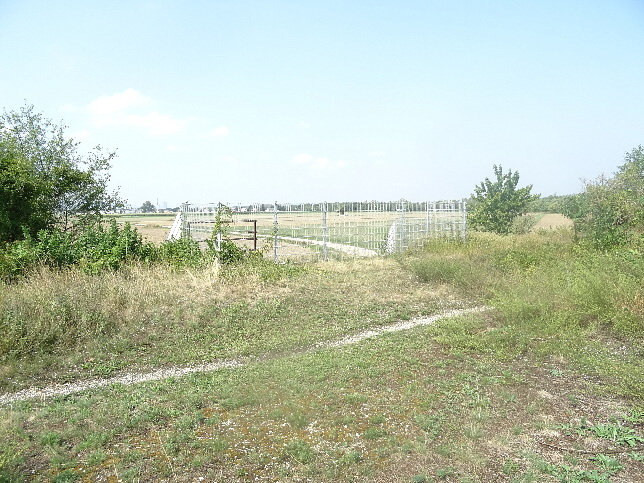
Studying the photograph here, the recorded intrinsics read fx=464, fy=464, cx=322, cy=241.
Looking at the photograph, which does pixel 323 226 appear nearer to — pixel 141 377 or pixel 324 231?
pixel 324 231

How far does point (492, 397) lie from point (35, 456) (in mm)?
3993

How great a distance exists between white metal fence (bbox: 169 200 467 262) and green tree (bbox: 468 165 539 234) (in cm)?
435

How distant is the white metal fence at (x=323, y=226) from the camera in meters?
13.9

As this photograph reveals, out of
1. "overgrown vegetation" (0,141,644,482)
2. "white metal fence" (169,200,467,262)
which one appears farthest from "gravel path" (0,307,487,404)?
"white metal fence" (169,200,467,262)

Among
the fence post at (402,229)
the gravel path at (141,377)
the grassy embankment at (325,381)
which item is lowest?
the gravel path at (141,377)

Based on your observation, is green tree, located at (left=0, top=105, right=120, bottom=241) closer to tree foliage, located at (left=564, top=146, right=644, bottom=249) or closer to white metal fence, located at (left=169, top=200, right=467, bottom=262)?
white metal fence, located at (left=169, top=200, right=467, bottom=262)

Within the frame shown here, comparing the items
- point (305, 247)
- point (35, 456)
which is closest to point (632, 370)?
point (35, 456)

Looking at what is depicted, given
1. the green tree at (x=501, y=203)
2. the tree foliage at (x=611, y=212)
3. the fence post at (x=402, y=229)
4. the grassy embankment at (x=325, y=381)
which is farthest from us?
the green tree at (x=501, y=203)

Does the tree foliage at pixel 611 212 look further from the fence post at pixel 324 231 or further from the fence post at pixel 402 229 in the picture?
the fence post at pixel 324 231

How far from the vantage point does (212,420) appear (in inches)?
163

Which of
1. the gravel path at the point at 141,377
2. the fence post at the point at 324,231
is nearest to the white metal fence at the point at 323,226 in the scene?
the fence post at the point at 324,231

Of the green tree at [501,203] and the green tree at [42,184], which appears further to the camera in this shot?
the green tree at [501,203]

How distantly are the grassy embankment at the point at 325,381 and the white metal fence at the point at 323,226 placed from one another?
177 inches

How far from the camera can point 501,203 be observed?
22328mm
